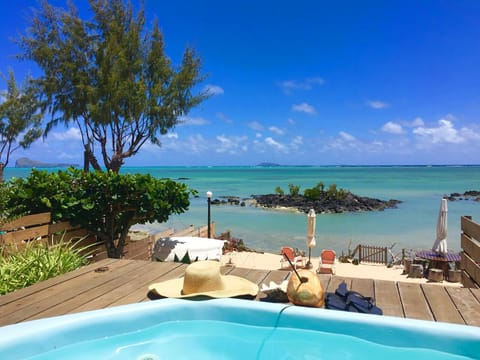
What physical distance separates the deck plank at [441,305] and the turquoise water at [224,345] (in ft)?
1.12

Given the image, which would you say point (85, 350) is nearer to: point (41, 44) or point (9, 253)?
point (9, 253)

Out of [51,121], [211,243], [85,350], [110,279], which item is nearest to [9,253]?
[110,279]

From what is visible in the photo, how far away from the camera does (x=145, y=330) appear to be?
2770 mm

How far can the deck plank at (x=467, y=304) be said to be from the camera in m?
2.60

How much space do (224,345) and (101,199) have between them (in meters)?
4.05

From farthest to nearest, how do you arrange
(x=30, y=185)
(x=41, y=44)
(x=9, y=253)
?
(x=41, y=44)
(x=30, y=185)
(x=9, y=253)

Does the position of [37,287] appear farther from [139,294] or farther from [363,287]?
[363,287]

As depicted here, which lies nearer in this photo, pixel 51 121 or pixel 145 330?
pixel 145 330

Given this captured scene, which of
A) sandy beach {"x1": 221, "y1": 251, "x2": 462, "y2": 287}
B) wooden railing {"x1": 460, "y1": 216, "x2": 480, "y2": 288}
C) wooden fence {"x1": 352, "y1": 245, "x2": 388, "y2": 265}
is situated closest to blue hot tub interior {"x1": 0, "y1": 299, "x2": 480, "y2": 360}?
wooden railing {"x1": 460, "y1": 216, "x2": 480, "y2": 288}

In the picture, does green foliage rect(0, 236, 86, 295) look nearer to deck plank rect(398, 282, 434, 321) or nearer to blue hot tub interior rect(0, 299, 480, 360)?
blue hot tub interior rect(0, 299, 480, 360)

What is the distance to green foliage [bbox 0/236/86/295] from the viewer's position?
3.54m

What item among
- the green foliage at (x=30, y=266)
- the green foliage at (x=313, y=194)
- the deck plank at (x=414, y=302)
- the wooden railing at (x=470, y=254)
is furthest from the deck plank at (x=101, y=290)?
the green foliage at (x=313, y=194)

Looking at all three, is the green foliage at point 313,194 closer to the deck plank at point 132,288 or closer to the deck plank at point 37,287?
the deck plank at point 132,288

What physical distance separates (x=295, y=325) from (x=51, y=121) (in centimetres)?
1197
